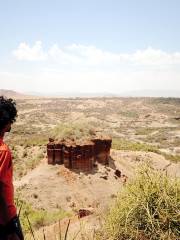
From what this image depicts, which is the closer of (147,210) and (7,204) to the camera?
(7,204)

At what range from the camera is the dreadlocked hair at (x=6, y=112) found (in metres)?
Answer: 4.12

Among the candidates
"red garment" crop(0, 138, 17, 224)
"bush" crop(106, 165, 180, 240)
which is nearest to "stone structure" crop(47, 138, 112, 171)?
"bush" crop(106, 165, 180, 240)

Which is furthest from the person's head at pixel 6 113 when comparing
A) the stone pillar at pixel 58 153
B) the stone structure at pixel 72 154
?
the stone pillar at pixel 58 153

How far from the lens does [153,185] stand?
6.99m

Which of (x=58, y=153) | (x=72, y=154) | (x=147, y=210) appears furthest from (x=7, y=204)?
(x=58, y=153)

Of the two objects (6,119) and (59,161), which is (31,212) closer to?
(59,161)

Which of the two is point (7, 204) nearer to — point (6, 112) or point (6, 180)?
point (6, 180)

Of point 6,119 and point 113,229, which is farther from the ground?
point 6,119

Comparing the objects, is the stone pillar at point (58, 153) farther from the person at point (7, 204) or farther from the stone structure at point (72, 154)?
the person at point (7, 204)

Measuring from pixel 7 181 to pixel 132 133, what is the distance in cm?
5543

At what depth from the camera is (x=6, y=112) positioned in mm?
4148

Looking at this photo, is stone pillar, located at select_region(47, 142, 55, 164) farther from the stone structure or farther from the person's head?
the person's head

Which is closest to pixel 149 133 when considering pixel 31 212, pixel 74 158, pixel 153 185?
pixel 74 158

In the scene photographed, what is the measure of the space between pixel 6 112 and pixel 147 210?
3268 millimetres
